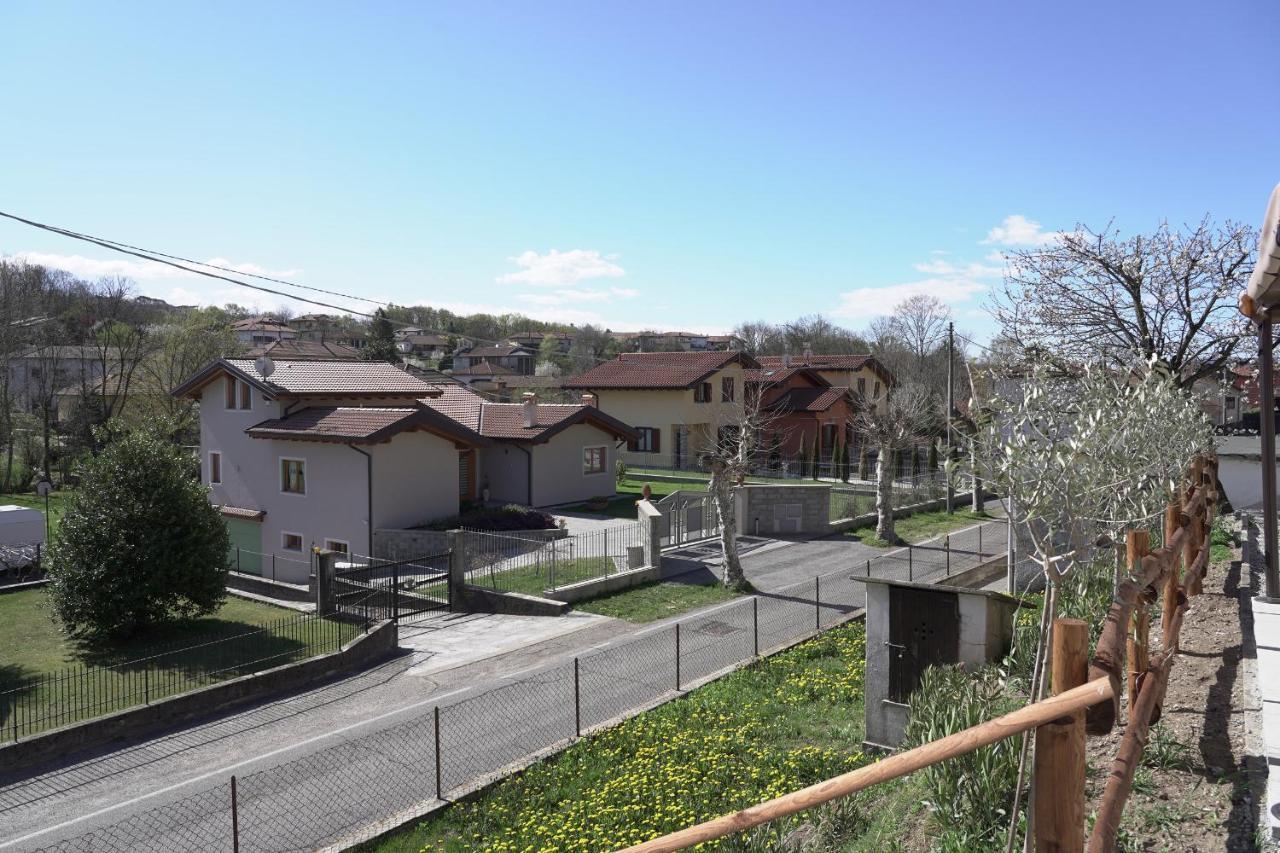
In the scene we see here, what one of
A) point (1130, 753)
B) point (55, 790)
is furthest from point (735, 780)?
point (55, 790)

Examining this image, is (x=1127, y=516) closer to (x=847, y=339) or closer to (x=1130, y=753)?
(x=1130, y=753)

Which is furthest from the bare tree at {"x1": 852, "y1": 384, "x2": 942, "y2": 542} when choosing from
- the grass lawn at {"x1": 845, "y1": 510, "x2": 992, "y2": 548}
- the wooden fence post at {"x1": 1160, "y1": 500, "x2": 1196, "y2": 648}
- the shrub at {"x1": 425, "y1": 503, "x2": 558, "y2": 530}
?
the wooden fence post at {"x1": 1160, "y1": 500, "x2": 1196, "y2": 648}

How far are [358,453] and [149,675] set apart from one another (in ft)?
41.8

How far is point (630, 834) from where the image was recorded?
8.45 m

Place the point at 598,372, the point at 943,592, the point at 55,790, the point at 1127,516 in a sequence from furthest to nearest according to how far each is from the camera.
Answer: the point at 598,372 → the point at 55,790 → the point at 943,592 → the point at 1127,516

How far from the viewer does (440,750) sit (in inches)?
436

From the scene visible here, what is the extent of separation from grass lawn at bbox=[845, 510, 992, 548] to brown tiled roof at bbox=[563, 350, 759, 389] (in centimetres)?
1731

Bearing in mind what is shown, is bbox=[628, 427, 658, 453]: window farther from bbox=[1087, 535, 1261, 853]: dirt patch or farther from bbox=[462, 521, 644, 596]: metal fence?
bbox=[1087, 535, 1261, 853]: dirt patch

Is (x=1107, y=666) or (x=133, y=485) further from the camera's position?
(x=133, y=485)

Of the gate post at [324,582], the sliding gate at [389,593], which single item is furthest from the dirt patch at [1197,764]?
the gate post at [324,582]

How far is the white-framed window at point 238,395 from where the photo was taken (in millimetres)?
32906

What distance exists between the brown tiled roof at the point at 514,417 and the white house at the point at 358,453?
6 cm

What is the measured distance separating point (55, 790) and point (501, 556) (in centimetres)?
1322

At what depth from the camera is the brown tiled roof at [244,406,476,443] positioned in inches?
1119
